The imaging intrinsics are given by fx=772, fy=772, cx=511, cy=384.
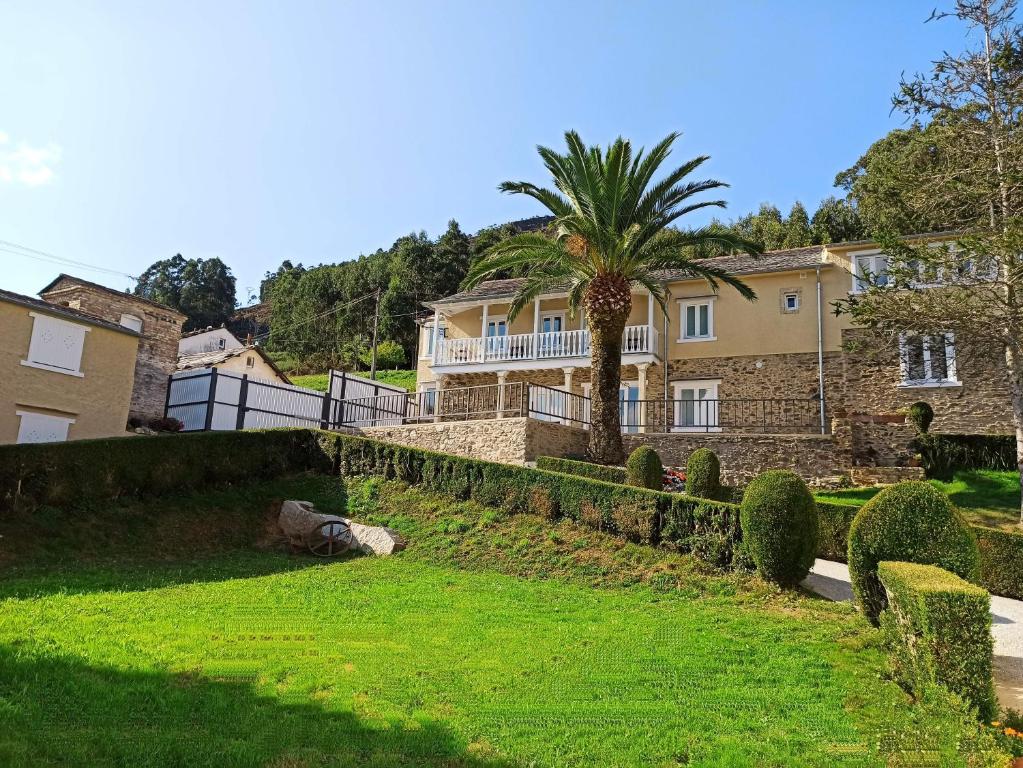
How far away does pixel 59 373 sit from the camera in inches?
897

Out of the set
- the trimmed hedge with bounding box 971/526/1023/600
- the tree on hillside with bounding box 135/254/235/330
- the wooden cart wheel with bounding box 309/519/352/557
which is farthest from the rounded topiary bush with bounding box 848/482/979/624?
the tree on hillside with bounding box 135/254/235/330

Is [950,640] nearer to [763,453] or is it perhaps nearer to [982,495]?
[982,495]

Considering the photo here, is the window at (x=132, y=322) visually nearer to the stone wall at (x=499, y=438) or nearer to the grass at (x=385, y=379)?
the stone wall at (x=499, y=438)

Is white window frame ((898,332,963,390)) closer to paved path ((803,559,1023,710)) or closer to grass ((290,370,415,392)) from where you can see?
paved path ((803,559,1023,710))

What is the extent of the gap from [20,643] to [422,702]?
4294 millimetres

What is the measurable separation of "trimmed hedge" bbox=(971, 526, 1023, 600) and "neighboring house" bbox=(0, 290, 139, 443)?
22.1m

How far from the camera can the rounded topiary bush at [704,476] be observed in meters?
15.7

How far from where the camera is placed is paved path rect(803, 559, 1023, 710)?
794 cm

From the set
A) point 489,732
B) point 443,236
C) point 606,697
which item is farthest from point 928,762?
point 443,236

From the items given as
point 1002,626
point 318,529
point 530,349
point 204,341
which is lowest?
point 1002,626

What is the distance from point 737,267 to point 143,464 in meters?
22.2

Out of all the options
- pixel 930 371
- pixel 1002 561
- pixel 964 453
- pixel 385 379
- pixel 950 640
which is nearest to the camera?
pixel 950 640

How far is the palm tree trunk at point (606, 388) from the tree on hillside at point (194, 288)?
64.7 m

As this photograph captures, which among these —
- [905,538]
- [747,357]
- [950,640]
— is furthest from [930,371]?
[950,640]
